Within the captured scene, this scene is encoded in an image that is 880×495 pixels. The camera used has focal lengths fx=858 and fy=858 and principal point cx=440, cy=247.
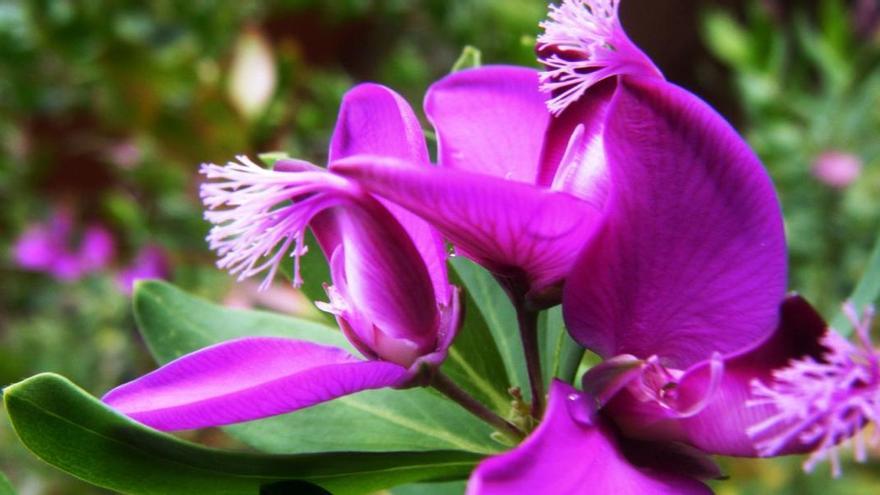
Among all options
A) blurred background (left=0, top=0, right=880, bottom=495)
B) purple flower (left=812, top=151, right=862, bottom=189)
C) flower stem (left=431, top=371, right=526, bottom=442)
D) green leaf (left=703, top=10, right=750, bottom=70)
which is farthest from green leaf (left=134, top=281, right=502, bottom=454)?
green leaf (left=703, top=10, right=750, bottom=70)

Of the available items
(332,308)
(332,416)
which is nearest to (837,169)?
(332,416)

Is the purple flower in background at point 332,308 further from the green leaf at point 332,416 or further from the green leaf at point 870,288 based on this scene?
the green leaf at point 870,288

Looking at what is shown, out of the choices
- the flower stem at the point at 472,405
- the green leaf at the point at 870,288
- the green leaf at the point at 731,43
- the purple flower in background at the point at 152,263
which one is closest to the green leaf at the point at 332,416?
the flower stem at the point at 472,405

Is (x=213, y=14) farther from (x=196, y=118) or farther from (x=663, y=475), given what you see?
(x=663, y=475)

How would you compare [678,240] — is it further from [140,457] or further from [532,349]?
[140,457]

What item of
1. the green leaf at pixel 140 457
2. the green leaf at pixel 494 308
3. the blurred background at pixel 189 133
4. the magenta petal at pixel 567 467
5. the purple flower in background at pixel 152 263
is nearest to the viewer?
the magenta petal at pixel 567 467

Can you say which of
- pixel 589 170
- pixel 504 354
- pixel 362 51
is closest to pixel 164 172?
pixel 362 51

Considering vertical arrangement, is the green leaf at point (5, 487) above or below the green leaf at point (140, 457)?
below
